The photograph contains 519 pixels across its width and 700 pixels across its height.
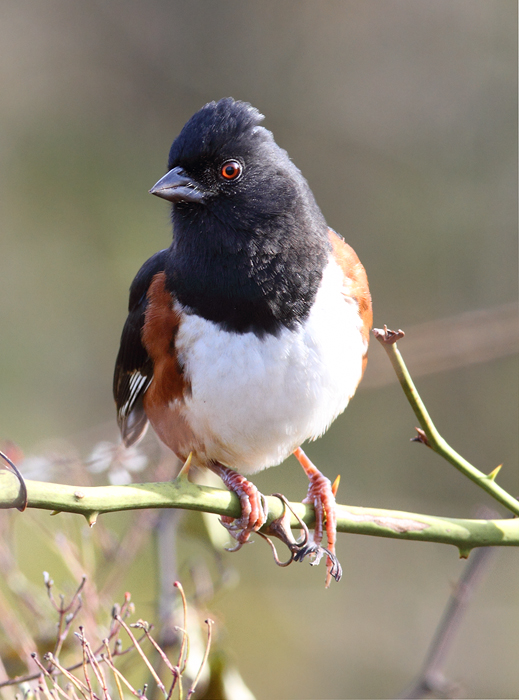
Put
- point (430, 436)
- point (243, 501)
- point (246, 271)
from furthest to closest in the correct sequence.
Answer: point (246, 271) < point (243, 501) < point (430, 436)

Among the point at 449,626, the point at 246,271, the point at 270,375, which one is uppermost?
the point at 246,271

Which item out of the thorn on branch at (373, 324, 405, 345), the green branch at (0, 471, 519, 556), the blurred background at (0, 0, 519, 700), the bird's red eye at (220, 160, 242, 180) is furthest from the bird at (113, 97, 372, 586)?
the blurred background at (0, 0, 519, 700)

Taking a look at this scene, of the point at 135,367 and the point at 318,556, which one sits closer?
the point at 318,556

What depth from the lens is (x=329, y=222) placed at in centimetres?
518

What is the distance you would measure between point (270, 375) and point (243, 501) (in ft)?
1.33

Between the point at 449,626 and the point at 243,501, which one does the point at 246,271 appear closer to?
the point at 243,501

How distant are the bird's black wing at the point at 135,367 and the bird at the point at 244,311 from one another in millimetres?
132

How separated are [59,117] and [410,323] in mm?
3036

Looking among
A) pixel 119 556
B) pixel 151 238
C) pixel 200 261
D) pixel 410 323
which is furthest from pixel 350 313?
pixel 151 238

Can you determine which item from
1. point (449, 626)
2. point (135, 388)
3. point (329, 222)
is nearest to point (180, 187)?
point (135, 388)

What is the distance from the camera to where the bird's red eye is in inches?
85.4

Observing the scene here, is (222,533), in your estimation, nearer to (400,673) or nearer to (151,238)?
(400,673)

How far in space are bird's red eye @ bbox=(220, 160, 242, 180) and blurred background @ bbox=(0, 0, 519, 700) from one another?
252cm

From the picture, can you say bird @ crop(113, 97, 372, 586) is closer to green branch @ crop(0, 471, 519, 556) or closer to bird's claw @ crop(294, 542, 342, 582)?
bird's claw @ crop(294, 542, 342, 582)
